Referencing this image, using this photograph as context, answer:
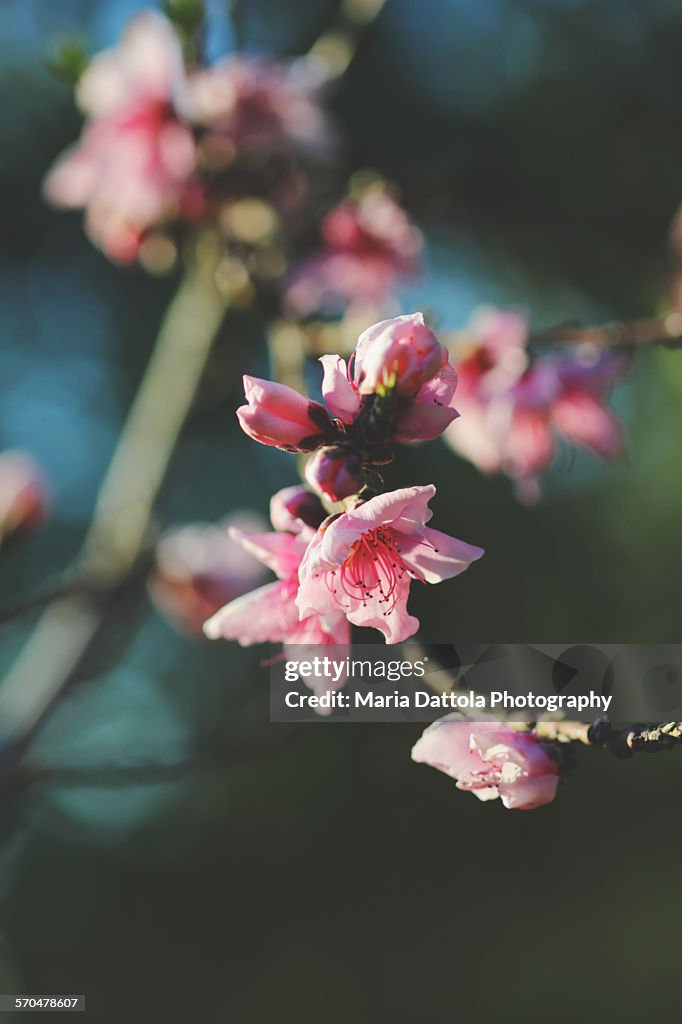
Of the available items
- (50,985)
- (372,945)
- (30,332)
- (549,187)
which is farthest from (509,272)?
(50,985)

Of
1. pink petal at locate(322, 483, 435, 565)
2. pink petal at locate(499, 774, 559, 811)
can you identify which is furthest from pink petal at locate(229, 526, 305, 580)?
pink petal at locate(499, 774, 559, 811)

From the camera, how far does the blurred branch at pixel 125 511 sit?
1.22 m

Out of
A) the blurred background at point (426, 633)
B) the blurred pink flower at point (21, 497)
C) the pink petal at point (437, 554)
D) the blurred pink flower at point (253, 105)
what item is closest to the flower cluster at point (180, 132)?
the blurred pink flower at point (253, 105)

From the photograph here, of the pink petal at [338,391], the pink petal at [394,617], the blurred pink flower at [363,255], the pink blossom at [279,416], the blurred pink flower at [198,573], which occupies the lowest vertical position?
the pink petal at [394,617]

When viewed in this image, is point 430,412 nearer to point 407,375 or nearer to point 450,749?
point 407,375

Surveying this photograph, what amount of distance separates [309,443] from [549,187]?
3119 mm

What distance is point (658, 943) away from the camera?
4.01 meters

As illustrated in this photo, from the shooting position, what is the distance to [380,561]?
62 centimetres

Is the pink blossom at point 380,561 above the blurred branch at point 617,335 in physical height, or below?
below

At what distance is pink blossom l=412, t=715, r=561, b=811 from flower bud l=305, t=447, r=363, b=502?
0.57 feet

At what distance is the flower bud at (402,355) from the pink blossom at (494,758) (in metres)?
0.22

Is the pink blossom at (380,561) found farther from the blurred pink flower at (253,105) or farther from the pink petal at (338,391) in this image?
the blurred pink flower at (253,105)

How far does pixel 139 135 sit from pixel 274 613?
0.96 meters

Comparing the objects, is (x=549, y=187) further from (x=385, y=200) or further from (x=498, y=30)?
(x=385, y=200)
